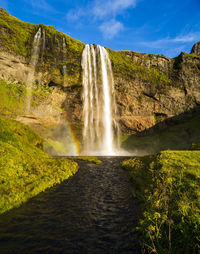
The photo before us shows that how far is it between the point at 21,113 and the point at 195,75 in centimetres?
6332

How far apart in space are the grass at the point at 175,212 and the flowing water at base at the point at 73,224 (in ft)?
3.02

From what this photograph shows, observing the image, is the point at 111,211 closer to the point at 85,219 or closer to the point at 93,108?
the point at 85,219

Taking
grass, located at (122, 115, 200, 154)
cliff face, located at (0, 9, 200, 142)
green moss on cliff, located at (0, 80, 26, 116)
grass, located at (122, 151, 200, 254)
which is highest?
cliff face, located at (0, 9, 200, 142)

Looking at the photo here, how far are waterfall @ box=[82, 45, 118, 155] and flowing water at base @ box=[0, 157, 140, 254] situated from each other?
3993 centimetres

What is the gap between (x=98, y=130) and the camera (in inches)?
2008

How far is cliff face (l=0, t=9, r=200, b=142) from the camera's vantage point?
142ft

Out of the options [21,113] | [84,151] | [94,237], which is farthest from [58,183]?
[84,151]

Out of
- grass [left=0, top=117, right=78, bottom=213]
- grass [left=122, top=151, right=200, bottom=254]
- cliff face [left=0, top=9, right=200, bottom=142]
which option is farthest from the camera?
cliff face [left=0, top=9, right=200, bottom=142]

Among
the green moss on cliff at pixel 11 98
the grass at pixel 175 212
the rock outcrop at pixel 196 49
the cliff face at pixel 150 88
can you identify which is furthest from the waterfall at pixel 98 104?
the rock outcrop at pixel 196 49

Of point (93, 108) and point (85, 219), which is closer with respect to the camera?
point (85, 219)

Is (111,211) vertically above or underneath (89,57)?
underneath

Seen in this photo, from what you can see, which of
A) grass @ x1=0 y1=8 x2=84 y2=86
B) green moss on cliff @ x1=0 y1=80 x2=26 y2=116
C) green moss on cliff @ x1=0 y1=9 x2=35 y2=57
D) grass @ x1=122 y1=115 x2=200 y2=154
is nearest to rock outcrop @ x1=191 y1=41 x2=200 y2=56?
grass @ x1=122 y1=115 x2=200 y2=154

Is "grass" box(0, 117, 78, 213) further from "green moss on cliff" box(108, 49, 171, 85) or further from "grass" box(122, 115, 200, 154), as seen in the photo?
"green moss on cliff" box(108, 49, 171, 85)

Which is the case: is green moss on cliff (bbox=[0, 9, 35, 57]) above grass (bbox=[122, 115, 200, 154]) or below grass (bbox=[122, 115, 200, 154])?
above
